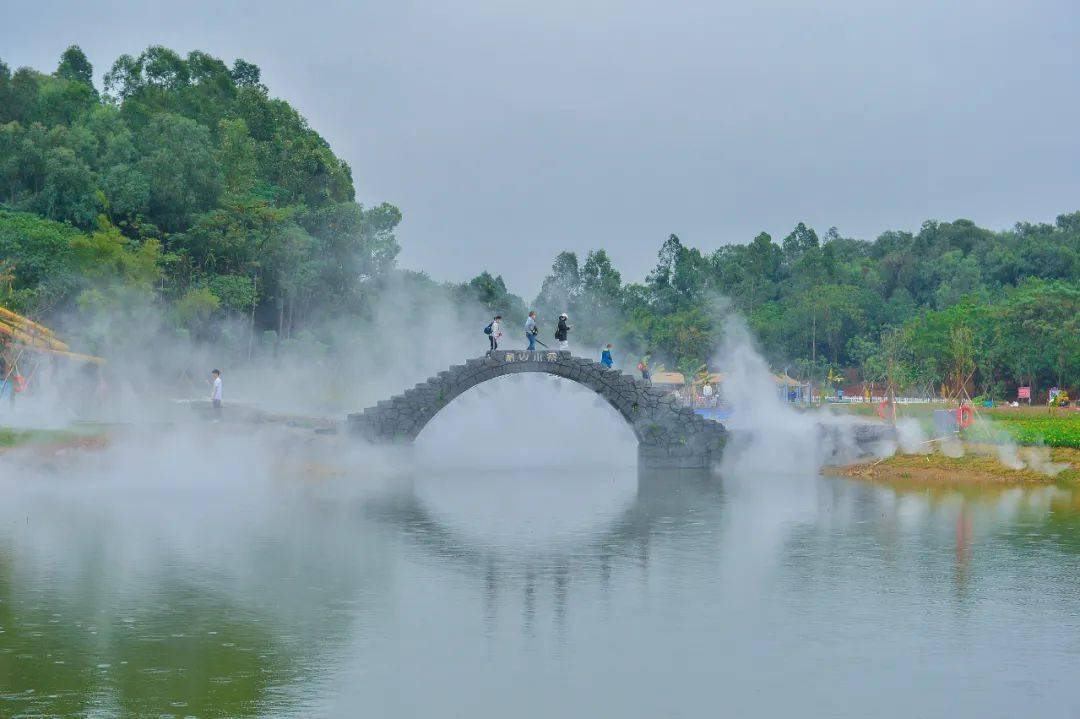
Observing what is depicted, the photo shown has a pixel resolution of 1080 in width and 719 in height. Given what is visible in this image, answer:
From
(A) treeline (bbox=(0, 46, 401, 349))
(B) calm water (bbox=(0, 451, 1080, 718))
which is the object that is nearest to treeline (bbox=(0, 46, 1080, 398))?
(A) treeline (bbox=(0, 46, 401, 349))

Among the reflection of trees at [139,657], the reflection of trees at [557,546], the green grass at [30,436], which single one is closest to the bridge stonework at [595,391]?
the reflection of trees at [557,546]

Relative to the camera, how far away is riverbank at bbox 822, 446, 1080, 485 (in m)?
46.6

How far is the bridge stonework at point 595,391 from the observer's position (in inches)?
2014

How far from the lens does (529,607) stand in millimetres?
24469

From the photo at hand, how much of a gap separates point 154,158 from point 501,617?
2569 inches

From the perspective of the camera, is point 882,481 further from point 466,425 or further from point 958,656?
point 958,656

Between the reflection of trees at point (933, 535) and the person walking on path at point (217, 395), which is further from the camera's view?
the person walking on path at point (217, 395)

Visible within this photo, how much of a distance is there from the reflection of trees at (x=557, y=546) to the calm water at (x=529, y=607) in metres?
0.13

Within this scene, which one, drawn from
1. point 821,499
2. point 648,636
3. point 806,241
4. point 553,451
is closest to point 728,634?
point 648,636

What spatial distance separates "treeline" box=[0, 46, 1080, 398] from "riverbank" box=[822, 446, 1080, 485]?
79.1ft

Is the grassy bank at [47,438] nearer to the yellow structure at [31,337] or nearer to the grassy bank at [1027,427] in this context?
the yellow structure at [31,337]

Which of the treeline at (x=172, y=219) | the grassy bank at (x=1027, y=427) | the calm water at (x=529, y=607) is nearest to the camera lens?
the calm water at (x=529, y=607)

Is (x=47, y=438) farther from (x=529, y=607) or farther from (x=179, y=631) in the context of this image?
(x=529, y=607)

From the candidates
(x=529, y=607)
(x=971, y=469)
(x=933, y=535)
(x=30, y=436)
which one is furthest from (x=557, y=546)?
(x=971, y=469)
